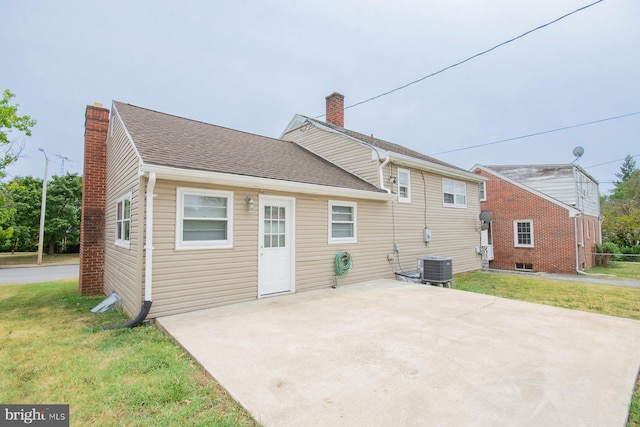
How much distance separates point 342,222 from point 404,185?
2.96 m

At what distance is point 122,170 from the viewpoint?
6289 millimetres

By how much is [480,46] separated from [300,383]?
780 centimetres

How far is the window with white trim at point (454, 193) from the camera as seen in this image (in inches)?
439

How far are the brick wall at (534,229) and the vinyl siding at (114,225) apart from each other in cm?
1623

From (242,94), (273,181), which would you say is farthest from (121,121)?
(242,94)

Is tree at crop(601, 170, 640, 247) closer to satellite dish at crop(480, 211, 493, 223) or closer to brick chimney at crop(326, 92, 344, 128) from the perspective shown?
satellite dish at crop(480, 211, 493, 223)

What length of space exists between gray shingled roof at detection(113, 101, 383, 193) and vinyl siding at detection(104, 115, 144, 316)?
405 millimetres

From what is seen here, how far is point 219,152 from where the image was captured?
6.70 m

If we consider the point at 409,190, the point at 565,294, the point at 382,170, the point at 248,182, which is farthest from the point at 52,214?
the point at 565,294

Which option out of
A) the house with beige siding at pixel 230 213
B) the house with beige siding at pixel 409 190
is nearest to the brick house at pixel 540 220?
the house with beige siding at pixel 409 190

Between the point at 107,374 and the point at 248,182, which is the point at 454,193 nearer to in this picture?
the point at 248,182

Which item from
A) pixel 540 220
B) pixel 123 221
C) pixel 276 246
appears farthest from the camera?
pixel 540 220

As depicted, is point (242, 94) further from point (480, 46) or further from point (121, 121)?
point (480, 46)

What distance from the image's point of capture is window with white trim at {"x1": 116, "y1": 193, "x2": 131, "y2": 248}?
5.80 metres
